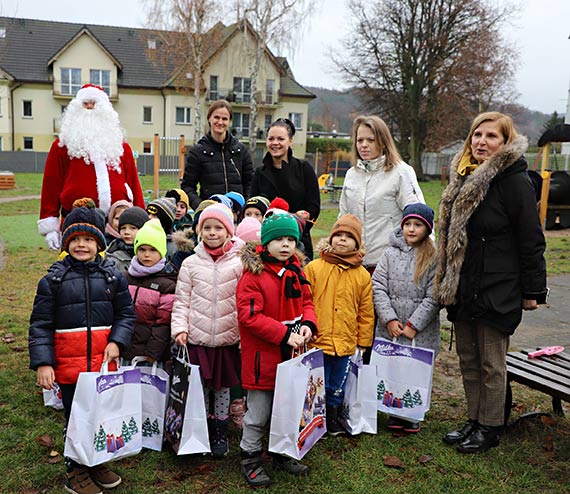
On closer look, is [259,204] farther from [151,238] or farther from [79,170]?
[79,170]

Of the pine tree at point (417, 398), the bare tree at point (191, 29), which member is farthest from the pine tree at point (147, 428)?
the bare tree at point (191, 29)

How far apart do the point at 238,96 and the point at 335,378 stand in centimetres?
4332

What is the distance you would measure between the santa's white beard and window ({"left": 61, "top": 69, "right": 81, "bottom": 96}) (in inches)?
1614

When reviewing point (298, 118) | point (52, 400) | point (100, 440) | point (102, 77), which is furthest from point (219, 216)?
point (298, 118)

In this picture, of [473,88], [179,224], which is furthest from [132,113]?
[179,224]

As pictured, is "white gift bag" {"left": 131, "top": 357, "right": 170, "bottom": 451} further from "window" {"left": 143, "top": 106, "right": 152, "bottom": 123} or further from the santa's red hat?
"window" {"left": 143, "top": 106, "right": 152, "bottom": 123}

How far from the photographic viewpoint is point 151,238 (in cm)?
371

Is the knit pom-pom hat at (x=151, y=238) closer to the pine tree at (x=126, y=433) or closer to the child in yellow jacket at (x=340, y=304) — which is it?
the child in yellow jacket at (x=340, y=304)

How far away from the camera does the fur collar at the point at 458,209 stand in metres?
3.58

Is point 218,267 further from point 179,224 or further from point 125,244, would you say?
point 179,224

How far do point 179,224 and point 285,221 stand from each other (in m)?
2.00

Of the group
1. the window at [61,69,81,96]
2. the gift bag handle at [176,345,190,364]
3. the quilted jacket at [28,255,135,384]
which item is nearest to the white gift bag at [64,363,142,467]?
the quilted jacket at [28,255,135,384]

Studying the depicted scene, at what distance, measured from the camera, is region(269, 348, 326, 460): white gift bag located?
10.7 feet

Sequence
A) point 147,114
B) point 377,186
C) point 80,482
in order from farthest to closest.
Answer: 1. point 147,114
2. point 377,186
3. point 80,482
